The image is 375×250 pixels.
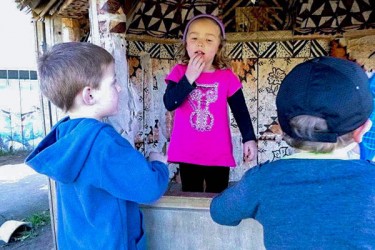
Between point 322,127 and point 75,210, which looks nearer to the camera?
point 322,127

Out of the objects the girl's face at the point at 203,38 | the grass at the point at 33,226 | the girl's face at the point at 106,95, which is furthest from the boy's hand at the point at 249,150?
the grass at the point at 33,226

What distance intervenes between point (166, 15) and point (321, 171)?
3.01 m

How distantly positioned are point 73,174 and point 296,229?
70cm

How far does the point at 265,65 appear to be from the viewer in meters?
4.01

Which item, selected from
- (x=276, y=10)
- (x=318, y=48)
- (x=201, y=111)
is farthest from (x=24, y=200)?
(x=201, y=111)

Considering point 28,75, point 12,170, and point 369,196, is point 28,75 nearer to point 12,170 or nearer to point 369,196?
point 12,170

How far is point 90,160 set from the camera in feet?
3.94

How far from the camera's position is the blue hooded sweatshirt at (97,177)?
3.91 ft

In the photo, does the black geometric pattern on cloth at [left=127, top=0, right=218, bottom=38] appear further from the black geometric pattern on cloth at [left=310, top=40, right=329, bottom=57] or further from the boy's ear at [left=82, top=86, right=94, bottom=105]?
the boy's ear at [left=82, top=86, right=94, bottom=105]

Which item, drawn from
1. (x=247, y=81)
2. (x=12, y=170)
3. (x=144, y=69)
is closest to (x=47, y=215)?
(x=144, y=69)

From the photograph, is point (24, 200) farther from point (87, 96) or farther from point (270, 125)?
point (87, 96)

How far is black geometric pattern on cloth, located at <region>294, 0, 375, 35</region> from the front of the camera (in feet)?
11.7

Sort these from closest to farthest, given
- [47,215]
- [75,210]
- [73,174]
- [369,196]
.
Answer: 1. [369,196]
2. [73,174]
3. [75,210]
4. [47,215]

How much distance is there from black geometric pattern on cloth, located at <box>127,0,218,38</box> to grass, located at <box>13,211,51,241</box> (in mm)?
3121
